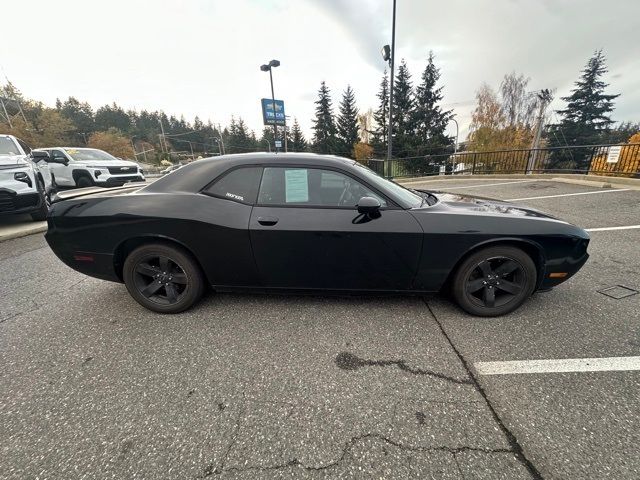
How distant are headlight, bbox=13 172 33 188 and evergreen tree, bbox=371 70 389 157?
36.8 metres

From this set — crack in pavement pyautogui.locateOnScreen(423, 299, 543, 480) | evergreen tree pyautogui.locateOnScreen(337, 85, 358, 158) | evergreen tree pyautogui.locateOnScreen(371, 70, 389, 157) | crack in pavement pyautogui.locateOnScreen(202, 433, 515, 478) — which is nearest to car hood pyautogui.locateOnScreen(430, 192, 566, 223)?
crack in pavement pyautogui.locateOnScreen(423, 299, 543, 480)

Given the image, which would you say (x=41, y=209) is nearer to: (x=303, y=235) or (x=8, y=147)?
(x=8, y=147)

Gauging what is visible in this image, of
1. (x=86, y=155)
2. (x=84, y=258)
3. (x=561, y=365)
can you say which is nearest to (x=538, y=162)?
(x=561, y=365)

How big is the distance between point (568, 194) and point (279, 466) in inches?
367

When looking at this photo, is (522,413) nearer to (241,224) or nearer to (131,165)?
(241,224)

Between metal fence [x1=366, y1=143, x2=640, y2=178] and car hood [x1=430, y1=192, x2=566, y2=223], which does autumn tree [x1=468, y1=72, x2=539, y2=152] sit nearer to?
metal fence [x1=366, y1=143, x2=640, y2=178]

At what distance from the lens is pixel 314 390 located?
1794mm

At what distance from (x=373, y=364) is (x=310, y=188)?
151cm

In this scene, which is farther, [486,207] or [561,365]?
[486,207]

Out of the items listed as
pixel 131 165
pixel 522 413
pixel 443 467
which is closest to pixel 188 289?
pixel 443 467

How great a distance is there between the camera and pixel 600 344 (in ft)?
6.99

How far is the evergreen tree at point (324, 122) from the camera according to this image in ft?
150

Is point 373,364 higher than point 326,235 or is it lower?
lower

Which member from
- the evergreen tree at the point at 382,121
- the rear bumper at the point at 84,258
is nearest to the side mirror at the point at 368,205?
the rear bumper at the point at 84,258
